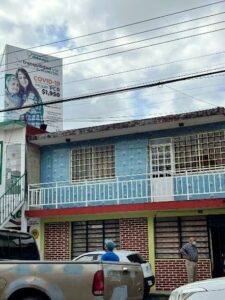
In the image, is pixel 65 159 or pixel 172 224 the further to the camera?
pixel 65 159

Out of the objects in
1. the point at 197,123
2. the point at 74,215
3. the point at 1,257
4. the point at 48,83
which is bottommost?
the point at 1,257

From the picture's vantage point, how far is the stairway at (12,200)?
18109 millimetres

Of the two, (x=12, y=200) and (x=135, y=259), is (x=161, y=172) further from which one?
(x=12, y=200)

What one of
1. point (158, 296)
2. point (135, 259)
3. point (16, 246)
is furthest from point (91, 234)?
point (16, 246)

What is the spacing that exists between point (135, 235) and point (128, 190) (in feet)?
5.23

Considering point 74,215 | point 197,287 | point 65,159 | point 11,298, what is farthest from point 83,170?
point 197,287

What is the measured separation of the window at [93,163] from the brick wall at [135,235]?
2.15 meters

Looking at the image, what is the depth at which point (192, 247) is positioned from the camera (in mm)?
15297

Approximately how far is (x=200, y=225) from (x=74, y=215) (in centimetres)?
449

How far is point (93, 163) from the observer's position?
19.0 meters

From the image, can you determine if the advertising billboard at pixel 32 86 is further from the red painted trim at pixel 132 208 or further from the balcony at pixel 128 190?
the red painted trim at pixel 132 208

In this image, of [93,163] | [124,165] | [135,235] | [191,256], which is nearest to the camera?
[191,256]

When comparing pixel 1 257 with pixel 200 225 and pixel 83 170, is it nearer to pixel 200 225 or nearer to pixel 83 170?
pixel 200 225

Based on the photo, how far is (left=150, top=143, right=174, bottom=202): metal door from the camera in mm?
16977
